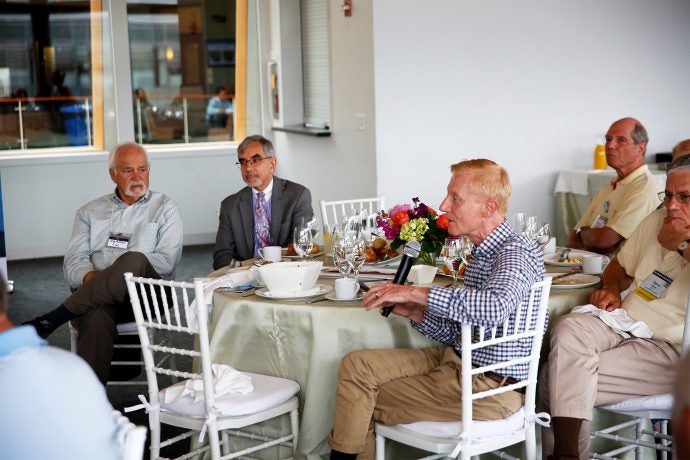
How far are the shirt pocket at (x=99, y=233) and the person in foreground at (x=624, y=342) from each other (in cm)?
239

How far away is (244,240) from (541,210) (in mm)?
3252

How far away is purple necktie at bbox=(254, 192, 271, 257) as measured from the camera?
15.6 ft

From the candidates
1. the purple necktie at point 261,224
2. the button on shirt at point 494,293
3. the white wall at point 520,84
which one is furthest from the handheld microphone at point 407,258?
the white wall at point 520,84

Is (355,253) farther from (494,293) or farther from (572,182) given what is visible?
(572,182)

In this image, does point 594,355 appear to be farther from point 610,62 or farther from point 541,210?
point 610,62

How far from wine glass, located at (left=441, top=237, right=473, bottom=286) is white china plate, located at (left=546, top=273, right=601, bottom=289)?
1.17 feet

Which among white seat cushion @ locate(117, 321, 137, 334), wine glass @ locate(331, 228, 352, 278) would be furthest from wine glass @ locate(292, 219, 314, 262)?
white seat cushion @ locate(117, 321, 137, 334)

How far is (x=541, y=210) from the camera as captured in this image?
7215mm

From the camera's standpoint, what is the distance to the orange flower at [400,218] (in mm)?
3717

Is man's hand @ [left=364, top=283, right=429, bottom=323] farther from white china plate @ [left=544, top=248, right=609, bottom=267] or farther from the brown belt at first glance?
white china plate @ [left=544, top=248, right=609, bottom=267]

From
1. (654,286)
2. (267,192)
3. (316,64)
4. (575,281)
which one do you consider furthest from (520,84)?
(654,286)

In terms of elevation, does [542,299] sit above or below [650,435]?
above

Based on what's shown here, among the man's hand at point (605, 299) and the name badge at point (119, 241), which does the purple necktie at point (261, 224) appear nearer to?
the name badge at point (119, 241)

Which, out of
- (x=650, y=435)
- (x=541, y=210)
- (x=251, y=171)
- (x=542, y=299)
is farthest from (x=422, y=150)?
(x=542, y=299)
